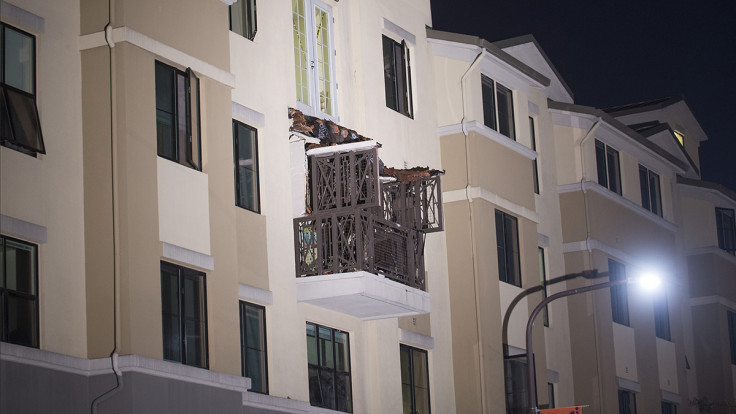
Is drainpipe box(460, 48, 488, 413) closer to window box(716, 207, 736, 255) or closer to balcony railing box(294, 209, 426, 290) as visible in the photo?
balcony railing box(294, 209, 426, 290)

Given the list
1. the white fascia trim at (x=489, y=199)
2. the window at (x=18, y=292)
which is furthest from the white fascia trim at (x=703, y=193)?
the window at (x=18, y=292)

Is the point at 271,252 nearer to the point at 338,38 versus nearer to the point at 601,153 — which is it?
the point at 338,38

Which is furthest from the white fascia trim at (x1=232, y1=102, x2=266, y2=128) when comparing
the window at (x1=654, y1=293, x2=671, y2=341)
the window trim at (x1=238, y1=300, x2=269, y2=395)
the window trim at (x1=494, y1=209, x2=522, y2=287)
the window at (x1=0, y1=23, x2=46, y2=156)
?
the window at (x1=654, y1=293, x2=671, y2=341)

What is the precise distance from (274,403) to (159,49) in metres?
6.60

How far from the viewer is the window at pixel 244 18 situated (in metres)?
25.2

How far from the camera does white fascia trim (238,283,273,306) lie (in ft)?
77.5

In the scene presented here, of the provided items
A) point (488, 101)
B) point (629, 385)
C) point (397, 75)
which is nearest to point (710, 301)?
point (629, 385)

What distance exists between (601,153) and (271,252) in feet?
58.5

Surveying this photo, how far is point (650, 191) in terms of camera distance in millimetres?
42844

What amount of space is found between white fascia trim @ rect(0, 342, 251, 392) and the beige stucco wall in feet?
0.93

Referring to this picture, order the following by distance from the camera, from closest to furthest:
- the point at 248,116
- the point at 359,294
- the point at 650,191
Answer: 1. the point at 248,116
2. the point at 359,294
3. the point at 650,191

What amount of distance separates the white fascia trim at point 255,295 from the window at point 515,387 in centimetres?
894

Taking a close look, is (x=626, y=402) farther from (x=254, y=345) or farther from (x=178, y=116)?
(x=178, y=116)

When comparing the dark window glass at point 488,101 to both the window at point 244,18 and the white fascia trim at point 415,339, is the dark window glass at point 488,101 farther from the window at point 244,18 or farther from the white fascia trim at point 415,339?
the window at point 244,18
